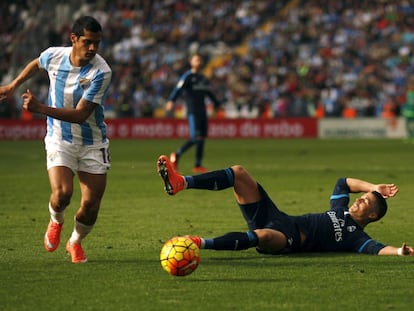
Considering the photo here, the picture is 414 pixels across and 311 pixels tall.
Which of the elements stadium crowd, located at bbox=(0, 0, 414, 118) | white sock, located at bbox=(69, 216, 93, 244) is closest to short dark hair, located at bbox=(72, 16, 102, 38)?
white sock, located at bbox=(69, 216, 93, 244)

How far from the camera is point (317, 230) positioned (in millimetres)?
10008

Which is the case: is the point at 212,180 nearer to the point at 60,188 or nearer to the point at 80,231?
the point at 80,231

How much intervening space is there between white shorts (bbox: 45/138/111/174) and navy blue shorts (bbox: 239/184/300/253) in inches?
59.9

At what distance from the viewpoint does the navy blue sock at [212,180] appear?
32.1 feet

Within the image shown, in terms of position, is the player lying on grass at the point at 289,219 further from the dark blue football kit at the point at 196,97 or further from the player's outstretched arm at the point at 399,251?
the dark blue football kit at the point at 196,97

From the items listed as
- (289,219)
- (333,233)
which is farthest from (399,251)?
(289,219)

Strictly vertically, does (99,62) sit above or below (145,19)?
below

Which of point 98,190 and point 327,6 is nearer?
point 98,190

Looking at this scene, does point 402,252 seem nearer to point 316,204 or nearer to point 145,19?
point 316,204

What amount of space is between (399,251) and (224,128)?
1210 inches

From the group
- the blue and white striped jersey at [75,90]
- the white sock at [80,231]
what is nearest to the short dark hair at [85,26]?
the blue and white striped jersey at [75,90]

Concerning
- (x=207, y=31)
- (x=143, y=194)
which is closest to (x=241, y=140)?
(x=207, y=31)

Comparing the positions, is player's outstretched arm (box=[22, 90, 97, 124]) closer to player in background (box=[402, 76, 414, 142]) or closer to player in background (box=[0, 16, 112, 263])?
player in background (box=[0, 16, 112, 263])

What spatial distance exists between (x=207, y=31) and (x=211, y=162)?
68.9 ft
